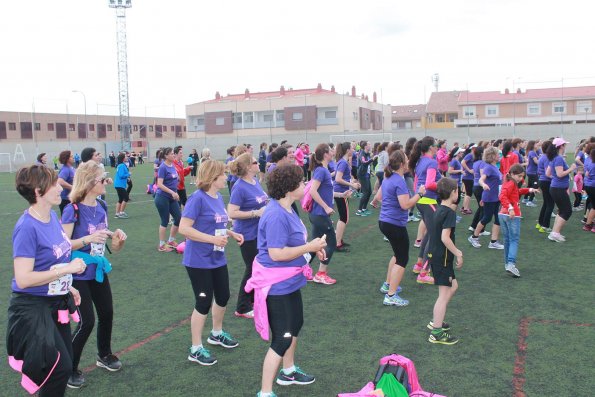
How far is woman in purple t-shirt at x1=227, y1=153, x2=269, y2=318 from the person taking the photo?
5398mm

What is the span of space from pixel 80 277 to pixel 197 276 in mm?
956

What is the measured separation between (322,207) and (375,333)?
2.10m

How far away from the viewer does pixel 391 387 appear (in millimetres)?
3328

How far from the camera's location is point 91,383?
4223 mm

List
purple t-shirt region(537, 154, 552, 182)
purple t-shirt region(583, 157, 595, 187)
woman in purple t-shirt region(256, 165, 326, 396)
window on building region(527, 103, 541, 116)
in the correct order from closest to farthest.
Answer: woman in purple t-shirt region(256, 165, 326, 396) → purple t-shirt region(583, 157, 595, 187) → purple t-shirt region(537, 154, 552, 182) → window on building region(527, 103, 541, 116)

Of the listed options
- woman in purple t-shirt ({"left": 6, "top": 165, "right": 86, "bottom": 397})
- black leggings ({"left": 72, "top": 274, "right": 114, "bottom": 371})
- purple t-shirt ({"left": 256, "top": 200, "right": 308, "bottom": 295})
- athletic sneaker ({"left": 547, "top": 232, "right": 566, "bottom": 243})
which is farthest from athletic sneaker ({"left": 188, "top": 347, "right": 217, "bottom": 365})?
athletic sneaker ({"left": 547, "top": 232, "right": 566, "bottom": 243})

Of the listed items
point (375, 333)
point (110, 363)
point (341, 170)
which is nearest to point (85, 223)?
point (110, 363)

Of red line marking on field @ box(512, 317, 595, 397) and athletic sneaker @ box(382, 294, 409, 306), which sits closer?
red line marking on field @ box(512, 317, 595, 397)

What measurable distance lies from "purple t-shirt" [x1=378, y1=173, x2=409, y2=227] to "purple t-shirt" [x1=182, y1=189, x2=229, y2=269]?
2268 millimetres

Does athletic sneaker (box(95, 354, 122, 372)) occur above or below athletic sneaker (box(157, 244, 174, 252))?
below

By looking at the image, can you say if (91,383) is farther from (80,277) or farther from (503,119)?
(503,119)

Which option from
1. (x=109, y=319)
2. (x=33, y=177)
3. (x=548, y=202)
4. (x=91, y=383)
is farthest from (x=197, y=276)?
(x=548, y=202)

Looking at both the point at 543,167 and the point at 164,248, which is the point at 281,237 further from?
the point at 543,167

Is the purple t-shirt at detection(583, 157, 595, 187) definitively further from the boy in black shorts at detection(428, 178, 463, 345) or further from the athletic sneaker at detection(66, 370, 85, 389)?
the athletic sneaker at detection(66, 370, 85, 389)
